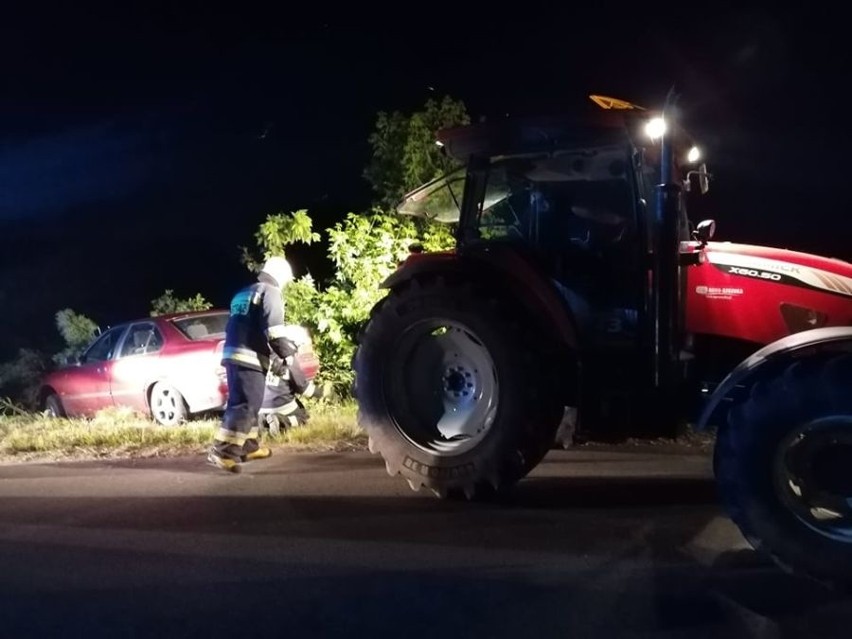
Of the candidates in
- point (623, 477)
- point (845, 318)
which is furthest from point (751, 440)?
point (623, 477)

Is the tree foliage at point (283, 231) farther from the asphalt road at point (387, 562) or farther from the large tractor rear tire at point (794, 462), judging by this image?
the large tractor rear tire at point (794, 462)

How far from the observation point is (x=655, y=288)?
570 centimetres

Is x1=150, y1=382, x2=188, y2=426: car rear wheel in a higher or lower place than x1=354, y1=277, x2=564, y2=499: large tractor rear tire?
lower

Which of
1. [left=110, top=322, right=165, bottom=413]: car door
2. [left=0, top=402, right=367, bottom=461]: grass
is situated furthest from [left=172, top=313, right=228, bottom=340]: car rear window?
[left=0, top=402, right=367, bottom=461]: grass

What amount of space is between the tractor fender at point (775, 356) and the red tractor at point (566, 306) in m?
0.03

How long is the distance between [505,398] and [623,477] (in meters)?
1.47

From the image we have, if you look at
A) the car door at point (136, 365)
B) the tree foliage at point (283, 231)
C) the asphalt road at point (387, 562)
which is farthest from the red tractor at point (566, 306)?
the car door at point (136, 365)

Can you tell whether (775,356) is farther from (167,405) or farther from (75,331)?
(75,331)

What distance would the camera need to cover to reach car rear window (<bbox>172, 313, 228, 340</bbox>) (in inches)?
423

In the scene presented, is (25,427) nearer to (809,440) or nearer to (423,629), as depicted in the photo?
(423,629)

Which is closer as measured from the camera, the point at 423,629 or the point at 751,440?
the point at 423,629

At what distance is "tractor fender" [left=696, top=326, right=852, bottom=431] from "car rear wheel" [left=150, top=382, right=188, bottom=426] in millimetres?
6874

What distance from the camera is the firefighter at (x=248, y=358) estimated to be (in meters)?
7.61

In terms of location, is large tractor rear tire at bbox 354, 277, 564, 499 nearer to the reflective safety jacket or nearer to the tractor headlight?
the reflective safety jacket
